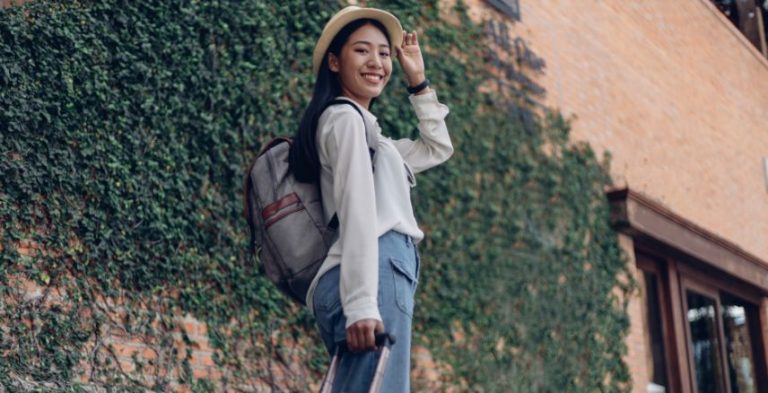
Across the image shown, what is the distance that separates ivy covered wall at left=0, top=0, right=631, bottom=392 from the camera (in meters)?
4.57

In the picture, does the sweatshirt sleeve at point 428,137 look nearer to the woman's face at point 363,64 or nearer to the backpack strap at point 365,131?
the woman's face at point 363,64

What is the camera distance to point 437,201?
693cm

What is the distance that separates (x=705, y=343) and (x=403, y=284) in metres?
8.35

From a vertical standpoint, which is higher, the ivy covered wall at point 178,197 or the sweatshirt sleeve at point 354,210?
the sweatshirt sleeve at point 354,210

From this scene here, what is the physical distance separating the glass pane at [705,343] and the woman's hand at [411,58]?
7.44 metres

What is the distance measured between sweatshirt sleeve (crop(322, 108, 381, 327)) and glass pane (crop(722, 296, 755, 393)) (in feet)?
29.6

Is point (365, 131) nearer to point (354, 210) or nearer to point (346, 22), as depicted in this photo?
point (354, 210)

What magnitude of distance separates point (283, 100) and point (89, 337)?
1876 mm

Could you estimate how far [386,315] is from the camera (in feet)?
9.05

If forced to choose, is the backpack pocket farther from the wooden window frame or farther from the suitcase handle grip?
the wooden window frame

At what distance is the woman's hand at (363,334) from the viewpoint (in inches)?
104

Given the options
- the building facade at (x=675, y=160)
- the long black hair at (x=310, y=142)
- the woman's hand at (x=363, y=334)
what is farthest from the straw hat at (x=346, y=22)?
the building facade at (x=675, y=160)

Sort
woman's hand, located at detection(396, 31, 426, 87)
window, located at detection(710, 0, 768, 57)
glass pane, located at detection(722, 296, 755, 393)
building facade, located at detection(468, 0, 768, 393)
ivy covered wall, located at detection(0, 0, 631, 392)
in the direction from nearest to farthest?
1. woman's hand, located at detection(396, 31, 426, 87)
2. ivy covered wall, located at detection(0, 0, 631, 392)
3. building facade, located at detection(468, 0, 768, 393)
4. glass pane, located at detection(722, 296, 755, 393)
5. window, located at detection(710, 0, 768, 57)

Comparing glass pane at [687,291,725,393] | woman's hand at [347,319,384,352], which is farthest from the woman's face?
glass pane at [687,291,725,393]
